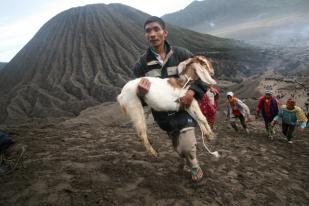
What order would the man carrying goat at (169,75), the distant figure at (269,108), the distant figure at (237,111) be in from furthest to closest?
the distant figure at (237,111)
the distant figure at (269,108)
the man carrying goat at (169,75)

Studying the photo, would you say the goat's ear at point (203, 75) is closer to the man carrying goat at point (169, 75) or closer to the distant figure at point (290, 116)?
the man carrying goat at point (169, 75)

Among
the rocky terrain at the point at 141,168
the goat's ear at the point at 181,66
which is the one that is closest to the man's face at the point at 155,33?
the goat's ear at the point at 181,66

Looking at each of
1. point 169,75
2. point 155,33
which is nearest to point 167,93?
point 169,75

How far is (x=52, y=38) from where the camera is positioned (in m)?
40.8

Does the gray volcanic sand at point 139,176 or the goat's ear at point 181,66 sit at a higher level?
the goat's ear at point 181,66

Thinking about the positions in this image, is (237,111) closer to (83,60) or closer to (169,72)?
(169,72)

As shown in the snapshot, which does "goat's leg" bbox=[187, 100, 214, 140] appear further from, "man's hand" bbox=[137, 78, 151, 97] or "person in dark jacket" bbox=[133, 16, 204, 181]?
"man's hand" bbox=[137, 78, 151, 97]

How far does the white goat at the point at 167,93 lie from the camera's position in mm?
3262

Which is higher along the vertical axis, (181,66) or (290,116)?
(181,66)

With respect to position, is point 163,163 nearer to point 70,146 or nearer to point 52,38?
point 70,146

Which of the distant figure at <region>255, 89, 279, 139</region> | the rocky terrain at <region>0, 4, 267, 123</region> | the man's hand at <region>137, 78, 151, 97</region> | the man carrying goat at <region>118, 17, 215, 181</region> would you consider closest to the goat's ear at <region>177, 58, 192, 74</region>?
the man carrying goat at <region>118, 17, 215, 181</region>

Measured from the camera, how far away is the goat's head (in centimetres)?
328

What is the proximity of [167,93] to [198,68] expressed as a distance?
41cm

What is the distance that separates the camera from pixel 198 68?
3281 mm
